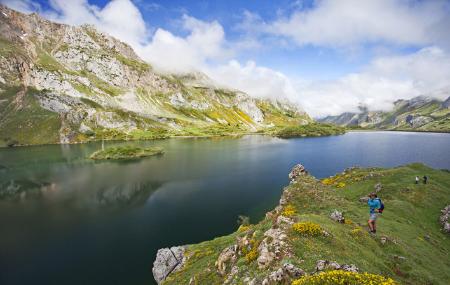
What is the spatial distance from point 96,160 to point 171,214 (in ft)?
386

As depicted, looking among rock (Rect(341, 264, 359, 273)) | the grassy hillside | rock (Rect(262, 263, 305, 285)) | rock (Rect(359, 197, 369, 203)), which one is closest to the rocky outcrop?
the grassy hillside

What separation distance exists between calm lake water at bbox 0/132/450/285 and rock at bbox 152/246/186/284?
9.12ft

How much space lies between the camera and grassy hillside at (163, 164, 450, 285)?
2408cm

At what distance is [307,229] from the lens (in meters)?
26.6

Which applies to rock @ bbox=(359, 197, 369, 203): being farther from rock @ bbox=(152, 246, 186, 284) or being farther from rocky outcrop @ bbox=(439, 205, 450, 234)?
rock @ bbox=(152, 246, 186, 284)

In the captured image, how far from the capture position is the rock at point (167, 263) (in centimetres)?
4309

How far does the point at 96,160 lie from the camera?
167250 mm

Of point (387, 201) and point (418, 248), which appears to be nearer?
point (418, 248)

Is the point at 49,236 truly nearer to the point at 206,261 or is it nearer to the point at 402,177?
the point at 206,261

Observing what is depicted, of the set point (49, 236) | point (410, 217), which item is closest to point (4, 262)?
point (49, 236)

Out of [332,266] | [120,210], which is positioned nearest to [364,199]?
[332,266]

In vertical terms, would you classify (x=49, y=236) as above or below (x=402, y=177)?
below

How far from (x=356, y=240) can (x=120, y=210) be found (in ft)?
215

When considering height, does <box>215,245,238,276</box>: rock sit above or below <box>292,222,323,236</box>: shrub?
below
